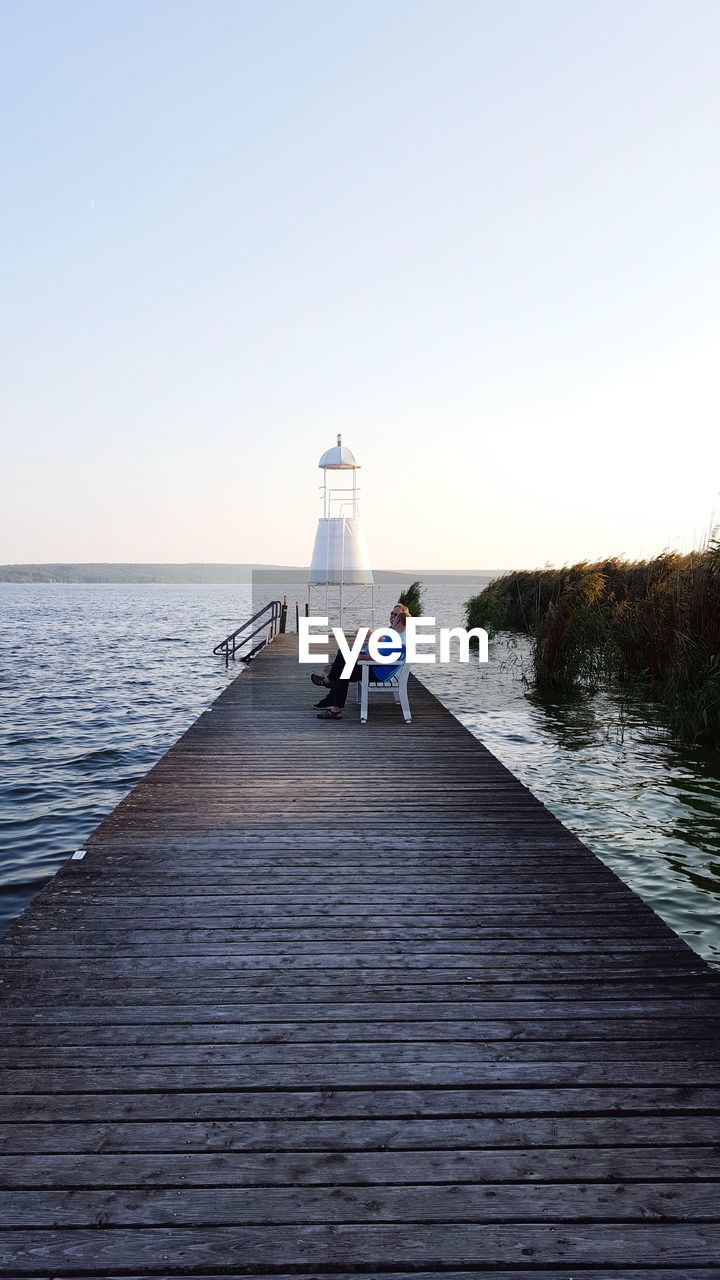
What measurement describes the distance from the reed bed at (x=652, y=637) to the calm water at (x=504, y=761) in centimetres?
56

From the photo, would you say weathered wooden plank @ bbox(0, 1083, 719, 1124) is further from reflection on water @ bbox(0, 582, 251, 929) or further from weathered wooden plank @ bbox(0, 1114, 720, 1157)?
reflection on water @ bbox(0, 582, 251, 929)

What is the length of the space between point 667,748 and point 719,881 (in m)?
4.62

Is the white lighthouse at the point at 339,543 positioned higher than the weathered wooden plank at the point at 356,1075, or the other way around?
the white lighthouse at the point at 339,543

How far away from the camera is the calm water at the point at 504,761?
6.63 metres

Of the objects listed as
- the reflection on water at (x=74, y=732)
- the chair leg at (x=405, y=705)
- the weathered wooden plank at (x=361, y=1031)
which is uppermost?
the chair leg at (x=405, y=705)

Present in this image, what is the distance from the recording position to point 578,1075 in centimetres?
270

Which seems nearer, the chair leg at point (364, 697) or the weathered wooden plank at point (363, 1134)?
the weathered wooden plank at point (363, 1134)

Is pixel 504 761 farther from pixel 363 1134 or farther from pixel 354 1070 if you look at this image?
pixel 363 1134

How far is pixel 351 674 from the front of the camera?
33.0ft

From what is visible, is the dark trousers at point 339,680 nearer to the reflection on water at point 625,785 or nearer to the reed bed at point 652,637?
the reflection on water at point 625,785

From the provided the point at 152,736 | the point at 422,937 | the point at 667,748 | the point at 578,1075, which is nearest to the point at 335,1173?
the point at 578,1075

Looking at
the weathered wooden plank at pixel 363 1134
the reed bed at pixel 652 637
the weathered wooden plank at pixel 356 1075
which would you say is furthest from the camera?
the reed bed at pixel 652 637

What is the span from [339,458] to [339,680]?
10739 mm

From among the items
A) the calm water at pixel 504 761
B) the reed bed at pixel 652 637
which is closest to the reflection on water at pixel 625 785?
the calm water at pixel 504 761
